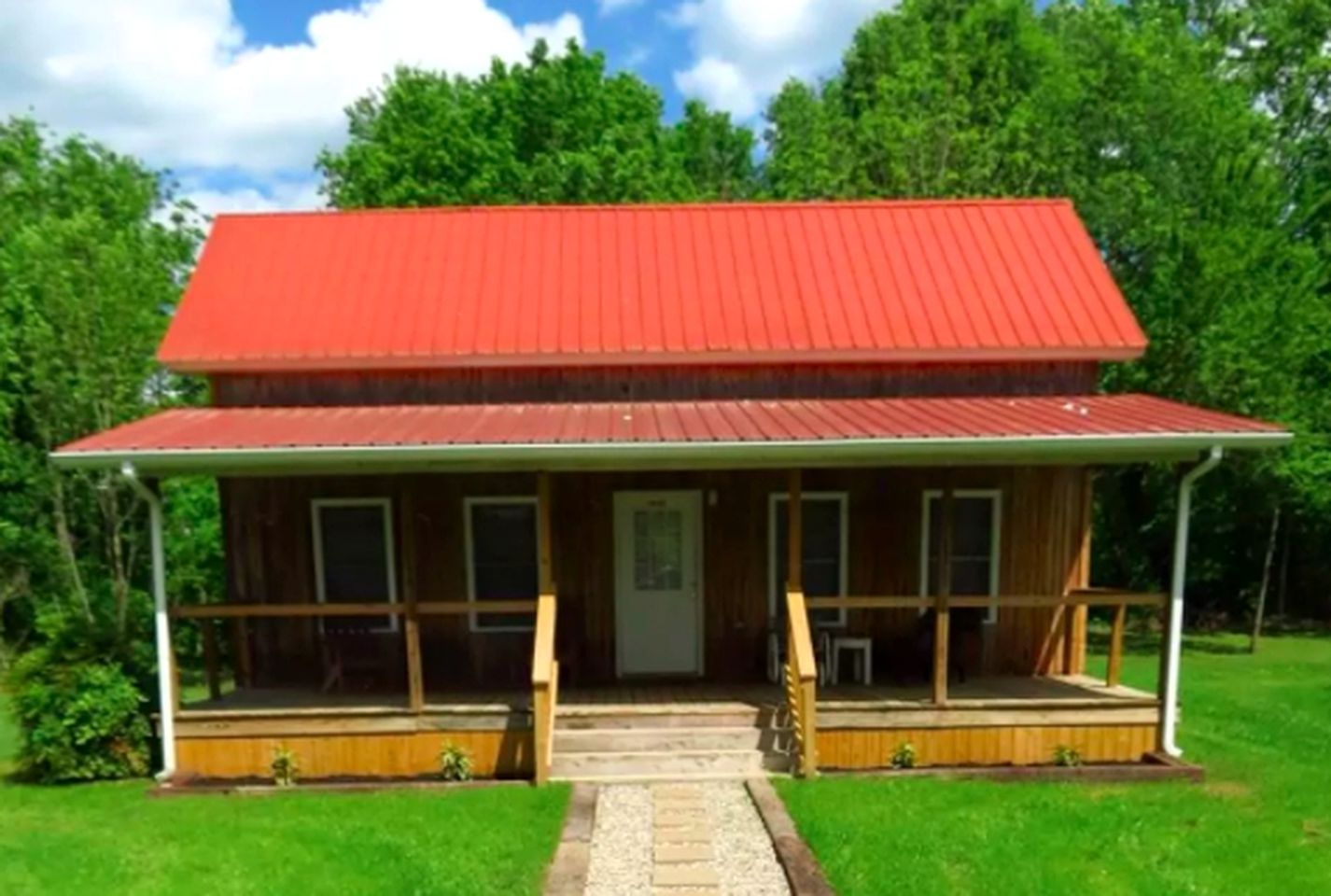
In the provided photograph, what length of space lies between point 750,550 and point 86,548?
46.9 ft

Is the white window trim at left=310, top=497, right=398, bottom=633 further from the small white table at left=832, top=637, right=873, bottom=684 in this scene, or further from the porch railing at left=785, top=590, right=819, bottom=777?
the small white table at left=832, top=637, right=873, bottom=684

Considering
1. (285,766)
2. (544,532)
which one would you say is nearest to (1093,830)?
(544,532)

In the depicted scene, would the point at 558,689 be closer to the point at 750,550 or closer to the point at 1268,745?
the point at 750,550

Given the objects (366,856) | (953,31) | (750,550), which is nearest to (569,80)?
(953,31)

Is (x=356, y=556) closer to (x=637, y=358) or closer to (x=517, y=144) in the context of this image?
(x=637, y=358)

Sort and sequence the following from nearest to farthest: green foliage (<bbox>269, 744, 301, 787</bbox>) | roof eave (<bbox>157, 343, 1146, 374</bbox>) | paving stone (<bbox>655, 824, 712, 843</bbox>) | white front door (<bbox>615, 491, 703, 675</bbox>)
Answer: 1. paving stone (<bbox>655, 824, 712, 843</bbox>)
2. green foliage (<bbox>269, 744, 301, 787</bbox>)
3. white front door (<bbox>615, 491, 703, 675</bbox>)
4. roof eave (<bbox>157, 343, 1146, 374</bbox>)

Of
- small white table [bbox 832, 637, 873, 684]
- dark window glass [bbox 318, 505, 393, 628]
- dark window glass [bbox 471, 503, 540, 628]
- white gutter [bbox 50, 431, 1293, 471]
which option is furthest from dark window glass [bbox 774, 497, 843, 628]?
dark window glass [bbox 318, 505, 393, 628]

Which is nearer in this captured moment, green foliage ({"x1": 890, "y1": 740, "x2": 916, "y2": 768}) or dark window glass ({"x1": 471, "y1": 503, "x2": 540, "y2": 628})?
green foliage ({"x1": 890, "y1": 740, "x2": 916, "y2": 768})

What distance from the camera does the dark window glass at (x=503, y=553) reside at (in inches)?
407

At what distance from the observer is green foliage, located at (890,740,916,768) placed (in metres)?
8.58

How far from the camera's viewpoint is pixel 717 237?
1251cm

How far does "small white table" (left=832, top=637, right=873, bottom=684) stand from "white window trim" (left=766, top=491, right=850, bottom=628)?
Result: 27 cm

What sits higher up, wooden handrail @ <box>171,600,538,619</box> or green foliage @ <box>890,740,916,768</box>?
wooden handrail @ <box>171,600,538,619</box>

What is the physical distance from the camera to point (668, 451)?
818cm
